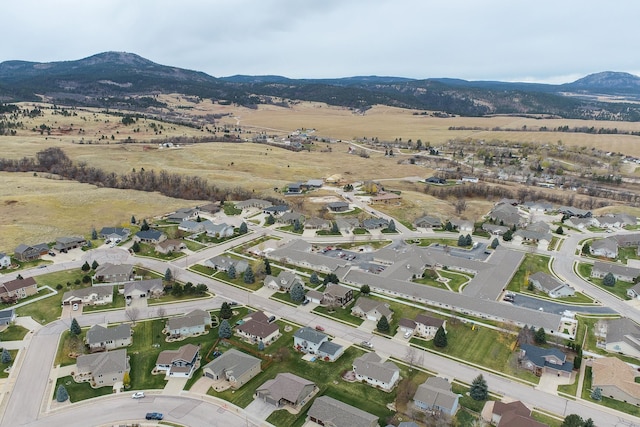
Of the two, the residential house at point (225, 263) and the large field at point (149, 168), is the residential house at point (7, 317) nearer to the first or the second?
the residential house at point (225, 263)

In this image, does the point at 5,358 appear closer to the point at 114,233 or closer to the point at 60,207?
the point at 114,233

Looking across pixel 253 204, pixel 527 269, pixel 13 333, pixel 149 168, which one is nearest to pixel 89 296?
pixel 13 333

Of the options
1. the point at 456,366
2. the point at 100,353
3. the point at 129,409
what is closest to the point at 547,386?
the point at 456,366

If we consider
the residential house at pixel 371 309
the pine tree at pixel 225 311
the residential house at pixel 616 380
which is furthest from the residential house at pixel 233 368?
the residential house at pixel 616 380

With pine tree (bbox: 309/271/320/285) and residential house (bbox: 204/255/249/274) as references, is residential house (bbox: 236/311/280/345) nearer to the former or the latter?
pine tree (bbox: 309/271/320/285)

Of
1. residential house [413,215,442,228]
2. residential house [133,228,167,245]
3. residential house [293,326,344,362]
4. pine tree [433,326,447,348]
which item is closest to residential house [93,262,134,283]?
residential house [133,228,167,245]

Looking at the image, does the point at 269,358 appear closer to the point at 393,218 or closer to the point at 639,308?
the point at 639,308
